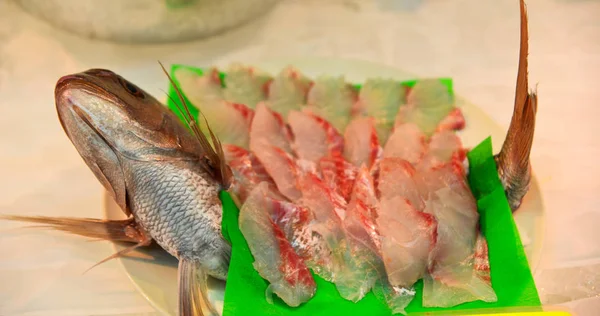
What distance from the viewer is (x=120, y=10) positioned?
1.88m

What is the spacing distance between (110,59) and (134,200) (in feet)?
3.01

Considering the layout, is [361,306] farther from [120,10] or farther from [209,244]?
[120,10]

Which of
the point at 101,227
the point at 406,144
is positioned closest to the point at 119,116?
the point at 101,227

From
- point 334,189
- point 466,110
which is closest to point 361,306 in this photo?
point 334,189

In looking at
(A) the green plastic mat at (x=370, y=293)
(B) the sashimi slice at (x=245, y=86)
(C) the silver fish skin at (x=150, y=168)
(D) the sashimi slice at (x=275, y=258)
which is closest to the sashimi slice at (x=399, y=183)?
(A) the green plastic mat at (x=370, y=293)

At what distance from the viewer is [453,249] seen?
125 cm

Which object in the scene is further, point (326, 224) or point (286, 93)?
point (286, 93)

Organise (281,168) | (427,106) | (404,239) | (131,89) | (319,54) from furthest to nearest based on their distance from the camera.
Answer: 1. (319,54)
2. (427,106)
3. (281,168)
4. (131,89)
5. (404,239)

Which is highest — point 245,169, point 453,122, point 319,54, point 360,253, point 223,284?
point 319,54

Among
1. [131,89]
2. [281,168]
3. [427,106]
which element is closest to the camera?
[131,89]

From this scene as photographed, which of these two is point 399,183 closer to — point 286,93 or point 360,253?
point 360,253

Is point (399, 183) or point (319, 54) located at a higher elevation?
point (319, 54)

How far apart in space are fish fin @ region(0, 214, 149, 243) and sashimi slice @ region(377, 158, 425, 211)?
645 millimetres

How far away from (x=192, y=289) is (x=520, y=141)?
2.88ft
